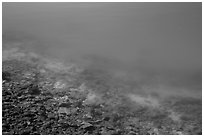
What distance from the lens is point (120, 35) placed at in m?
7.88

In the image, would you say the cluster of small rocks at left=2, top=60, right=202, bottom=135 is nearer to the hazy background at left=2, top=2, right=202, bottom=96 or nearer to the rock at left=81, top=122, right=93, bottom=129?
the rock at left=81, top=122, right=93, bottom=129

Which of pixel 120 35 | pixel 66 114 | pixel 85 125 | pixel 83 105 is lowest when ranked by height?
pixel 85 125

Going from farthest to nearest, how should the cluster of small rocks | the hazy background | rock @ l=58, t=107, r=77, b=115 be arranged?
1. the hazy background
2. rock @ l=58, t=107, r=77, b=115
3. the cluster of small rocks

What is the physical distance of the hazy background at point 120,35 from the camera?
20.0ft

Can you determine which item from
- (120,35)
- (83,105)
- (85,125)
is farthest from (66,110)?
(120,35)

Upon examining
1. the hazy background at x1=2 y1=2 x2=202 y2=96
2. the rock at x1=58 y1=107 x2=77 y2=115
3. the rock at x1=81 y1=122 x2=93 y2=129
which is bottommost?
the rock at x1=81 y1=122 x2=93 y2=129

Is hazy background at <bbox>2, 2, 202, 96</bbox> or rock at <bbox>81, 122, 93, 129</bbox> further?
hazy background at <bbox>2, 2, 202, 96</bbox>

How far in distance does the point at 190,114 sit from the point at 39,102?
10.1 ft

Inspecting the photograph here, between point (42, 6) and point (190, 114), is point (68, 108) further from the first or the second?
point (42, 6)

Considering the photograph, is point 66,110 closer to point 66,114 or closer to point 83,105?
point 66,114

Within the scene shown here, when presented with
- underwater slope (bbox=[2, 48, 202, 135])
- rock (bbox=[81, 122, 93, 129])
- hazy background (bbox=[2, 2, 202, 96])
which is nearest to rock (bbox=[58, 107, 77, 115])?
underwater slope (bbox=[2, 48, 202, 135])

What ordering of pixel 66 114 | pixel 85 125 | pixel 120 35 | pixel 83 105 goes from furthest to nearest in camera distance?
1. pixel 120 35
2. pixel 83 105
3. pixel 66 114
4. pixel 85 125

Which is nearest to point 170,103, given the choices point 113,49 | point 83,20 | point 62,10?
point 113,49

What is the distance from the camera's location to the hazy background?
610 cm
